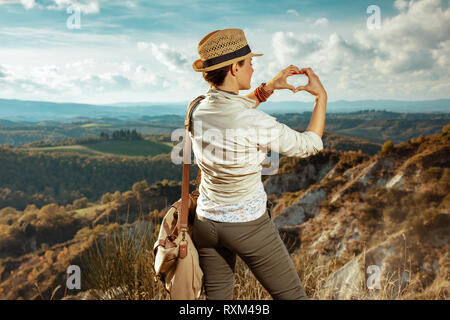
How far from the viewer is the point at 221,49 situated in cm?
122

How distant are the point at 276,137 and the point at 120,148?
2820 inches

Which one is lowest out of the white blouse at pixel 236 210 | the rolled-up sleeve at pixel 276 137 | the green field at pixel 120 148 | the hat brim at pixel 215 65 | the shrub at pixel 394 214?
the green field at pixel 120 148

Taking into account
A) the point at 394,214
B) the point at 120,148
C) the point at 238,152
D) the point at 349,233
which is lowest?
the point at 120,148

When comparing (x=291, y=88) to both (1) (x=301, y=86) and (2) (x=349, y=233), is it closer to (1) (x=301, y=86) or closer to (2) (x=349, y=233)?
(1) (x=301, y=86)

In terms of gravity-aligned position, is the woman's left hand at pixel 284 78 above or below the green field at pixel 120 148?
above

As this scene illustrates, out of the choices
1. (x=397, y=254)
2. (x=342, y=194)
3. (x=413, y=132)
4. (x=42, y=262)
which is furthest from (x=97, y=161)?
(x=397, y=254)

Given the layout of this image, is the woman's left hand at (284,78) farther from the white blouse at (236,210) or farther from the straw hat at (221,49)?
the white blouse at (236,210)

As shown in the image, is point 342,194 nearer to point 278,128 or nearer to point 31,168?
point 278,128

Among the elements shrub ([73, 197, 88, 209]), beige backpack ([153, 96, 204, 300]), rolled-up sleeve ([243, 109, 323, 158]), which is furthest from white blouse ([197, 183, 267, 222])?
shrub ([73, 197, 88, 209])

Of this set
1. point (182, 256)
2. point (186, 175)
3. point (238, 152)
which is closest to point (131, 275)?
point (182, 256)

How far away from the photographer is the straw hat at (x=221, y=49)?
Result: 4.00 feet

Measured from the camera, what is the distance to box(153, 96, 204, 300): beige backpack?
4.32 feet

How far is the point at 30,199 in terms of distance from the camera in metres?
55.5

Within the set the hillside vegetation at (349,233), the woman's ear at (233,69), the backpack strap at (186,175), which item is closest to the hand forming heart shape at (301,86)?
the woman's ear at (233,69)
